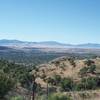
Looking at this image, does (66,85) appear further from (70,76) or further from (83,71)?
(83,71)

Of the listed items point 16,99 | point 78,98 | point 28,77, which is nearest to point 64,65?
point 28,77

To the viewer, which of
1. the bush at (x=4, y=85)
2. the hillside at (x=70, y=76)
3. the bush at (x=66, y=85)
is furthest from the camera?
the hillside at (x=70, y=76)

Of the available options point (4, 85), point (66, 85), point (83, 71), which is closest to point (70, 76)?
point (83, 71)

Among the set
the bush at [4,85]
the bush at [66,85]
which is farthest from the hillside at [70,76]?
the bush at [4,85]

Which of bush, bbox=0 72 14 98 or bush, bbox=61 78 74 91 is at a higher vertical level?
bush, bbox=0 72 14 98

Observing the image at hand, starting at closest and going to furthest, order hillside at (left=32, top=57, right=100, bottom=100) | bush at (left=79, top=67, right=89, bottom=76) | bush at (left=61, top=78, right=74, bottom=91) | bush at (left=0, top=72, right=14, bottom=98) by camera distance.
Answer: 1. bush at (left=0, top=72, right=14, bottom=98)
2. bush at (left=61, top=78, right=74, bottom=91)
3. hillside at (left=32, top=57, right=100, bottom=100)
4. bush at (left=79, top=67, right=89, bottom=76)

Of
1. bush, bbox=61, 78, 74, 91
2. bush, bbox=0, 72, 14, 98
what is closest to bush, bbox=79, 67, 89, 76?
bush, bbox=61, 78, 74, 91

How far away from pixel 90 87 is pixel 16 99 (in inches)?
1137

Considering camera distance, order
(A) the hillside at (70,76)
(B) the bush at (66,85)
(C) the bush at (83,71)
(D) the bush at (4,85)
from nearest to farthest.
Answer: (D) the bush at (4,85) < (B) the bush at (66,85) < (A) the hillside at (70,76) < (C) the bush at (83,71)

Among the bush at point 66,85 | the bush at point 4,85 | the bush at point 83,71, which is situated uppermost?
the bush at point 4,85

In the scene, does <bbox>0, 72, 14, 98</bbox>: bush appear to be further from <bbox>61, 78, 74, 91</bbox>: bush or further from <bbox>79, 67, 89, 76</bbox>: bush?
<bbox>79, 67, 89, 76</bbox>: bush

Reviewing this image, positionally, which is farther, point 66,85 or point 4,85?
point 66,85

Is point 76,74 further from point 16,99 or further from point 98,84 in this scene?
point 16,99

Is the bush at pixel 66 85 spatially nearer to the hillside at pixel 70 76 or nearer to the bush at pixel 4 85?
the hillside at pixel 70 76
